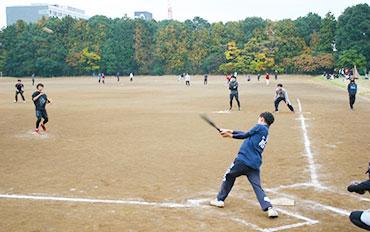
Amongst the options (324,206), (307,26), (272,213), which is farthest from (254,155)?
(307,26)


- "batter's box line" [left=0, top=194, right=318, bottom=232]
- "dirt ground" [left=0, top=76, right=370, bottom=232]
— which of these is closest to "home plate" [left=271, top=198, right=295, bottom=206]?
"dirt ground" [left=0, top=76, right=370, bottom=232]

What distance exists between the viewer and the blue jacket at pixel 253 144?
645 centimetres

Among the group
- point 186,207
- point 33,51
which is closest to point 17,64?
point 33,51

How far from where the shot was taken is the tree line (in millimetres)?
85938

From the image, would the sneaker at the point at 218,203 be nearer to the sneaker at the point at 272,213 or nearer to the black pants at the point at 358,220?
the sneaker at the point at 272,213

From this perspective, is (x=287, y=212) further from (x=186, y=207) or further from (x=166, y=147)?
(x=166, y=147)

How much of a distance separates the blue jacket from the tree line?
7988 centimetres

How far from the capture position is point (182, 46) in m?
102

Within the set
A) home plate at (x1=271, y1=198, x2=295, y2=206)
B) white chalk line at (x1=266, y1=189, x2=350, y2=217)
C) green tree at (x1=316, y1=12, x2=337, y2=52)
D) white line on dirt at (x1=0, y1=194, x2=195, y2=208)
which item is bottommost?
white line on dirt at (x1=0, y1=194, x2=195, y2=208)

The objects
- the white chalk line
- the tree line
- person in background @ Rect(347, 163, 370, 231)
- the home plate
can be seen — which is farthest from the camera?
the tree line

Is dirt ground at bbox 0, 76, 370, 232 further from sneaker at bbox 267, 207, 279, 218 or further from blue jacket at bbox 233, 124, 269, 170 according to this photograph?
blue jacket at bbox 233, 124, 269, 170

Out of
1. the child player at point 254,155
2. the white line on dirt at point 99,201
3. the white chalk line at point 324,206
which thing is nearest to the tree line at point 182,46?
the white chalk line at point 324,206

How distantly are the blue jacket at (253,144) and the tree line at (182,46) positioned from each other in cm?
7988

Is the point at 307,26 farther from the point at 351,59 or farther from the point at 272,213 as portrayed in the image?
the point at 272,213
